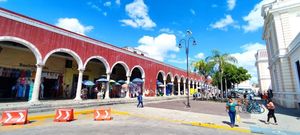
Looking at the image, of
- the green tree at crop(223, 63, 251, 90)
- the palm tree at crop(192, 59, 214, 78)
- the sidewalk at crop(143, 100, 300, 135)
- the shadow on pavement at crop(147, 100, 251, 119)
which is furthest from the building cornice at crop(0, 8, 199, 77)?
the green tree at crop(223, 63, 251, 90)

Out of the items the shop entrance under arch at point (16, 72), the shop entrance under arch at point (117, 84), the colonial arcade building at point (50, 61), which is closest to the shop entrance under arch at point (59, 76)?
the colonial arcade building at point (50, 61)

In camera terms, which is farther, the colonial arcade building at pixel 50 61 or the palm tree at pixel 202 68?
the palm tree at pixel 202 68

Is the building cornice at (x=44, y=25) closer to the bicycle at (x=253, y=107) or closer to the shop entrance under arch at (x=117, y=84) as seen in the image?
the shop entrance under arch at (x=117, y=84)

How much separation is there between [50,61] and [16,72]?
3521mm

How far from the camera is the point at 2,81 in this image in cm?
1673

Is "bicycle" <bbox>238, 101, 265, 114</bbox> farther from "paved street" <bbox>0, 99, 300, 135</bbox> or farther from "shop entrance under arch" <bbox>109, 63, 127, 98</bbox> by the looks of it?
"shop entrance under arch" <bbox>109, 63, 127, 98</bbox>

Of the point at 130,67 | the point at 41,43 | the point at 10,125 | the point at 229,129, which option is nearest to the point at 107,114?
the point at 10,125

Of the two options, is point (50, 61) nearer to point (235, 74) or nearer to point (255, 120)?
point (255, 120)

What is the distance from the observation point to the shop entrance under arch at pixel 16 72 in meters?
16.3

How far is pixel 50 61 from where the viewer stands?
65.2 feet

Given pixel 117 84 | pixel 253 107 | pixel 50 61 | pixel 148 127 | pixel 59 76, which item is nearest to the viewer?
pixel 148 127

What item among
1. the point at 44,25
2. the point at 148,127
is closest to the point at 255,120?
the point at 148,127

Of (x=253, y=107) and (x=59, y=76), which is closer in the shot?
(x=253, y=107)

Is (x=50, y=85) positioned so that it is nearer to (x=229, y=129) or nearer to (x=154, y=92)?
(x=154, y=92)
